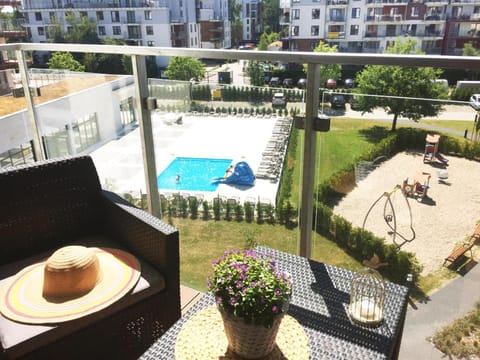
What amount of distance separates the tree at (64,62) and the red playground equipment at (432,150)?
2.15m

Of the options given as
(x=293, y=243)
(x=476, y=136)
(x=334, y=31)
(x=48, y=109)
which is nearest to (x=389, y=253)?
(x=293, y=243)

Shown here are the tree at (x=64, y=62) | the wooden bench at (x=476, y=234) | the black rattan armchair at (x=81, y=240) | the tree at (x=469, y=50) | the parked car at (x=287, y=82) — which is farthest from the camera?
the tree at (x=469, y=50)

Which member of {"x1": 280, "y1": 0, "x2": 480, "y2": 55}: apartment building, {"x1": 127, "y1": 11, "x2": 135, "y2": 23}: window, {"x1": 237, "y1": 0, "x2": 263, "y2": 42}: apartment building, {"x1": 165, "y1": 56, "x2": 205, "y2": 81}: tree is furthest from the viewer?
{"x1": 237, "y1": 0, "x2": 263, "y2": 42}: apartment building

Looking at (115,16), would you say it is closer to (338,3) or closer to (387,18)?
(338,3)

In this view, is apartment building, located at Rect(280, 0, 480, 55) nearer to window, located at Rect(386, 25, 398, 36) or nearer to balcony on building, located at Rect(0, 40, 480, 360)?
window, located at Rect(386, 25, 398, 36)

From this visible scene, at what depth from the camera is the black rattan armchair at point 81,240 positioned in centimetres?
151

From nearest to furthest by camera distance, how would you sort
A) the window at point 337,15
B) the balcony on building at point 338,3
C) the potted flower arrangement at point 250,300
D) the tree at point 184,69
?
the potted flower arrangement at point 250,300
the tree at point 184,69
the balcony on building at point 338,3
the window at point 337,15

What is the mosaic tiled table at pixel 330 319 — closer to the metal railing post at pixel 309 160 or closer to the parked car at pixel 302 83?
the metal railing post at pixel 309 160

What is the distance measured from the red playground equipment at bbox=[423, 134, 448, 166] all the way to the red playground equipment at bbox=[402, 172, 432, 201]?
0.22 feet

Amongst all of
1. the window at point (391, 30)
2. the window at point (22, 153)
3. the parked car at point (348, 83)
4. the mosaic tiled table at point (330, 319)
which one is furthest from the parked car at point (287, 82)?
the window at point (391, 30)

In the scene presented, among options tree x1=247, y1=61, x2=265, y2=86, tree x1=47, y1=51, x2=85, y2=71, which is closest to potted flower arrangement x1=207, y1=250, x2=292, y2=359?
tree x1=247, y1=61, x2=265, y2=86

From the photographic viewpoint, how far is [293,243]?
2152 mm

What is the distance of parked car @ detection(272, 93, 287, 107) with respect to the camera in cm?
205

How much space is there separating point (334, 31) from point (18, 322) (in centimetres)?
4029
